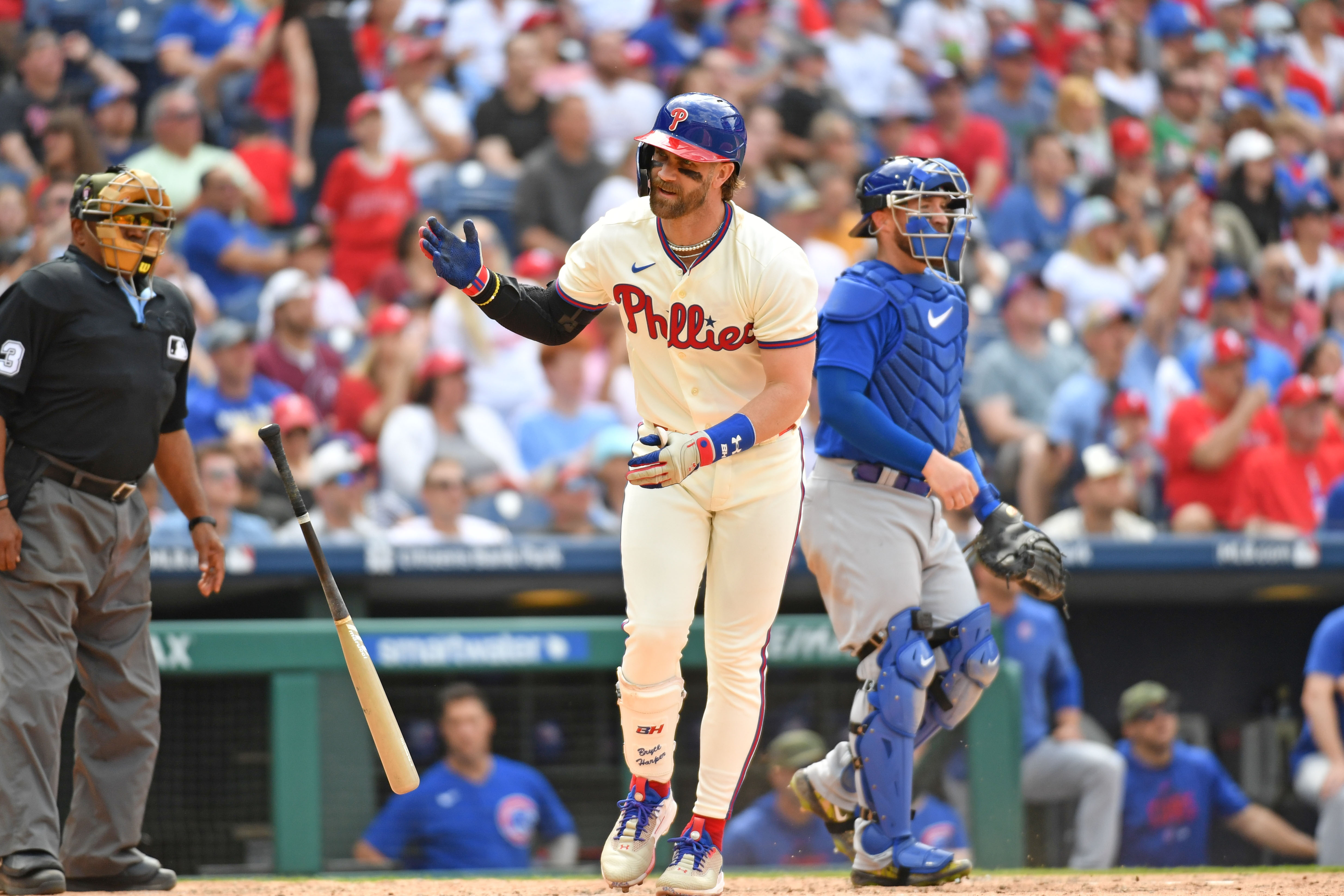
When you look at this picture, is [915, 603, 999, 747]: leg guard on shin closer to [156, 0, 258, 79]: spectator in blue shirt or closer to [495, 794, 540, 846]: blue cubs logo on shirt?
[495, 794, 540, 846]: blue cubs logo on shirt

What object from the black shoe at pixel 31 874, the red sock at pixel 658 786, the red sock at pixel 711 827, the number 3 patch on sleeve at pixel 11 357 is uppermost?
the number 3 patch on sleeve at pixel 11 357

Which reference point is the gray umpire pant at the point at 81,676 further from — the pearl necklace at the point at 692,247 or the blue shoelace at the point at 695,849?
the pearl necklace at the point at 692,247

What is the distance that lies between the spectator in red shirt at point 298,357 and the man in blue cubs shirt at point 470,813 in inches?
105

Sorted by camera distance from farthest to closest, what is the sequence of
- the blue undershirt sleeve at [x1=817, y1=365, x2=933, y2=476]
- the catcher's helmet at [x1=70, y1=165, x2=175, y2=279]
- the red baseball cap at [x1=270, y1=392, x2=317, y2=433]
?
the red baseball cap at [x1=270, y1=392, x2=317, y2=433] → the catcher's helmet at [x1=70, y1=165, x2=175, y2=279] → the blue undershirt sleeve at [x1=817, y1=365, x2=933, y2=476]

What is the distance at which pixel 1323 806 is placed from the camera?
256 inches

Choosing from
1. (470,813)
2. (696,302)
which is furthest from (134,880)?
(696,302)

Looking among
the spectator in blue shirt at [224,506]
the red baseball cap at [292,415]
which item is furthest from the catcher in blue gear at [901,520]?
the red baseball cap at [292,415]

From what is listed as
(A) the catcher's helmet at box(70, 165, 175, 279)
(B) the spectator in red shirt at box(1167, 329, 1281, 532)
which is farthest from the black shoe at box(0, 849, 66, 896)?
(B) the spectator in red shirt at box(1167, 329, 1281, 532)

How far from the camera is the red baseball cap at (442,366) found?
769 cm

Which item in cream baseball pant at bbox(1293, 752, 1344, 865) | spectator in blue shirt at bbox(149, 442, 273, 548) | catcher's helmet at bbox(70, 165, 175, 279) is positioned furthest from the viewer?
spectator in blue shirt at bbox(149, 442, 273, 548)

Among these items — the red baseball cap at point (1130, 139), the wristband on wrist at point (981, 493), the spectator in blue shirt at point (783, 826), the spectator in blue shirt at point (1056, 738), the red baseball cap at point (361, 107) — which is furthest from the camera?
the red baseball cap at point (1130, 139)

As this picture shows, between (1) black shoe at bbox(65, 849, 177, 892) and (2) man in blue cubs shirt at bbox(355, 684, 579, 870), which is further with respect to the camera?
(2) man in blue cubs shirt at bbox(355, 684, 579, 870)

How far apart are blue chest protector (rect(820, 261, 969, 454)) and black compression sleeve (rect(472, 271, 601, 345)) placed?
2.30 ft

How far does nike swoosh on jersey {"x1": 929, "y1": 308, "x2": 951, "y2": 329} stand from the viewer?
13.9ft
